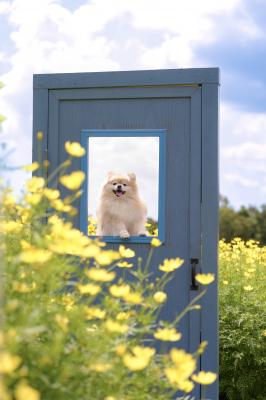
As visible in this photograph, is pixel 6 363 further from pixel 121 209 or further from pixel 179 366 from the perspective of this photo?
pixel 121 209

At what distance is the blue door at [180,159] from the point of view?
13.1 ft

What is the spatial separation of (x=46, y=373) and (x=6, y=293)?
1.12 ft

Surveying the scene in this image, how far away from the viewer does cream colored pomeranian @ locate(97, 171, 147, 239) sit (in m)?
4.02

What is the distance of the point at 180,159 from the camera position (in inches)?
159

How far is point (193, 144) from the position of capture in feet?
13.2

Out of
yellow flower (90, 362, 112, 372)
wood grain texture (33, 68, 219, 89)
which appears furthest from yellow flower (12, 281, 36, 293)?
wood grain texture (33, 68, 219, 89)

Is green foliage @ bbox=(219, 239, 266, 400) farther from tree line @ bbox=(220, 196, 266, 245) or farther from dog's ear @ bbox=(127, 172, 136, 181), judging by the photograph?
tree line @ bbox=(220, 196, 266, 245)

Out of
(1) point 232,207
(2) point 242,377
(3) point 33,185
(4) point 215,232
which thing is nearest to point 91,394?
(3) point 33,185

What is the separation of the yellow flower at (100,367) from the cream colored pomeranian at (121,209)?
228 cm

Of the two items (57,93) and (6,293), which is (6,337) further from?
(57,93)

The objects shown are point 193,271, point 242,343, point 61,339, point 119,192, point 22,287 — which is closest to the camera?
point 61,339

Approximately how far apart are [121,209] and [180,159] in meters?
0.51

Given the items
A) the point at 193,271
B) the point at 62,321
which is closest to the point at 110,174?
the point at 193,271

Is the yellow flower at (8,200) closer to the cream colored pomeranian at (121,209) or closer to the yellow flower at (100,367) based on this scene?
the yellow flower at (100,367)
